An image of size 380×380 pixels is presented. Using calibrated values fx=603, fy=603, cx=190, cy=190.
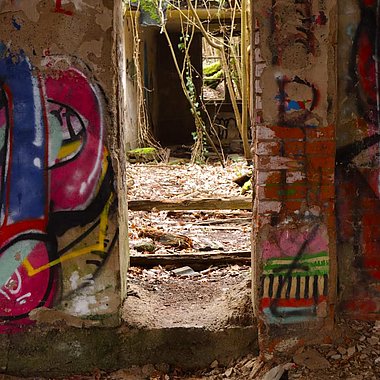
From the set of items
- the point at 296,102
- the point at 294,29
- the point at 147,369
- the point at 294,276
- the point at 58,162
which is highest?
the point at 294,29

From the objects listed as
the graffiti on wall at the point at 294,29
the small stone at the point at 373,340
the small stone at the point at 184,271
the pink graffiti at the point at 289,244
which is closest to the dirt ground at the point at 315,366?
the small stone at the point at 373,340

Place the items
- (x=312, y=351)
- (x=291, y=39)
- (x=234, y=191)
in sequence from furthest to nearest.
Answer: (x=234, y=191)
(x=312, y=351)
(x=291, y=39)

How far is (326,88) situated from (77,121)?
1.62 metres

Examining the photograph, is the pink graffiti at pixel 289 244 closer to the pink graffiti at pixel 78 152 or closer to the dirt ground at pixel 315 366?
the dirt ground at pixel 315 366

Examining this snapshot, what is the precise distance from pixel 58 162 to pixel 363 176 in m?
2.03

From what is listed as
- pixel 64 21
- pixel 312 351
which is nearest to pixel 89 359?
pixel 312 351

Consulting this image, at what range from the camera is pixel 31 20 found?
152 inches

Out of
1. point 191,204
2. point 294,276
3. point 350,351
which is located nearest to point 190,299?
point 294,276

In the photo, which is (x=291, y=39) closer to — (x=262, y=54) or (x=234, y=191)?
(x=262, y=54)

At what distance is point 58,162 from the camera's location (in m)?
3.97

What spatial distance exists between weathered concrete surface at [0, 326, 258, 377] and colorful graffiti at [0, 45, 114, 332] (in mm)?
294

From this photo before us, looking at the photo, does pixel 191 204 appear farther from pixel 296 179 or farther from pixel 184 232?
pixel 296 179

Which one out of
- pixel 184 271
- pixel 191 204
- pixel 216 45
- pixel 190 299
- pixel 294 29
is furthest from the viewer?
pixel 216 45

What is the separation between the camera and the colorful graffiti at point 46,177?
12.9 ft
